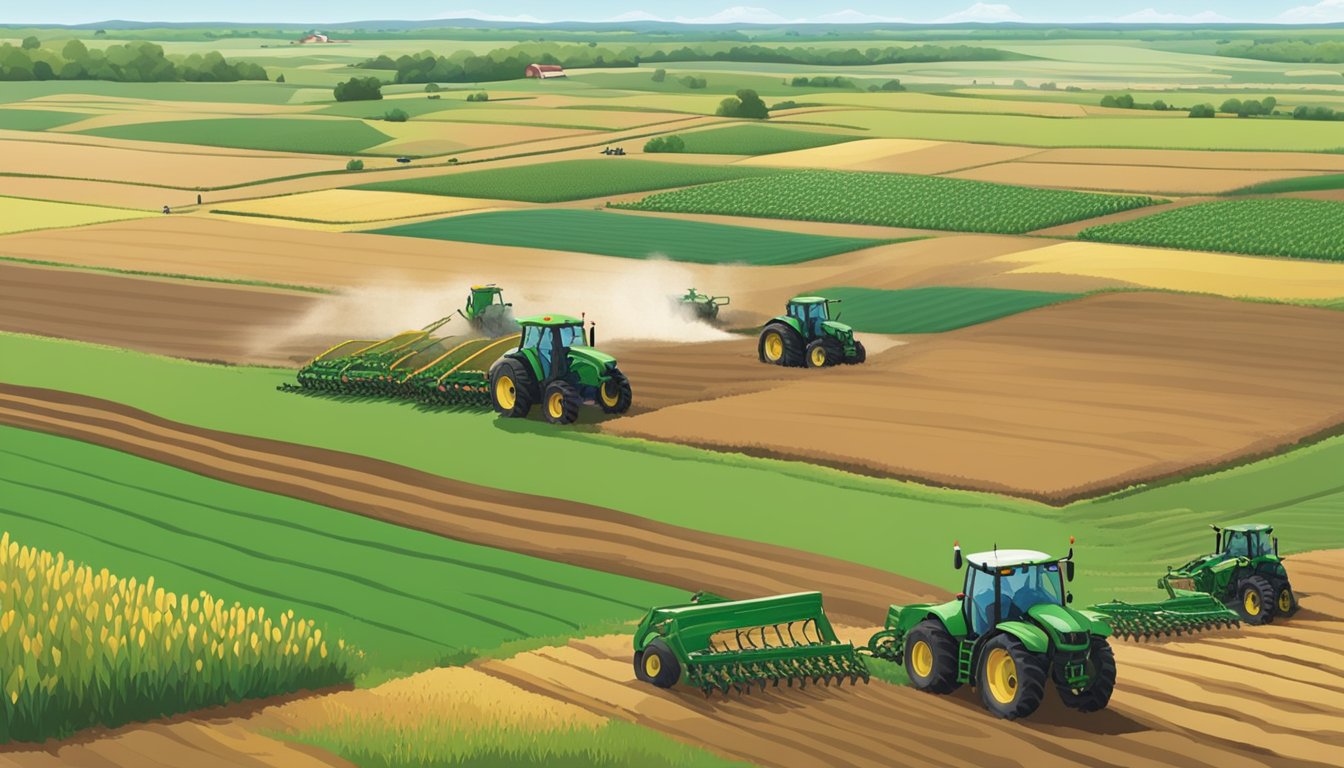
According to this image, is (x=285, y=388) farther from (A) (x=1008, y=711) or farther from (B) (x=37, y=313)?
(A) (x=1008, y=711)

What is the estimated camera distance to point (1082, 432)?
42469 millimetres

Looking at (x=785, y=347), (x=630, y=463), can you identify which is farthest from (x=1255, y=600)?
(x=785, y=347)

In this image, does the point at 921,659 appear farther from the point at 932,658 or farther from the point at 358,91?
the point at 358,91

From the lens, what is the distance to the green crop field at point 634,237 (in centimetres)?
8000

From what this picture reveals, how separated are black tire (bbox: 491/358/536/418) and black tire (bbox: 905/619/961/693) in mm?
21939

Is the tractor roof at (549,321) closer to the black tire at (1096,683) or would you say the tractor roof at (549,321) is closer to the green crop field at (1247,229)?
the black tire at (1096,683)

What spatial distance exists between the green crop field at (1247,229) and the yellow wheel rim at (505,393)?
1744 inches

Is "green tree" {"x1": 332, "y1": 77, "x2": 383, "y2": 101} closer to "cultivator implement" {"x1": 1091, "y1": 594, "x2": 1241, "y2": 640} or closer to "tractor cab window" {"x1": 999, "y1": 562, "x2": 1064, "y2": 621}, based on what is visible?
"cultivator implement" {"x1": 1091, "y1": 594, "x2": 1241, "y2": 640}

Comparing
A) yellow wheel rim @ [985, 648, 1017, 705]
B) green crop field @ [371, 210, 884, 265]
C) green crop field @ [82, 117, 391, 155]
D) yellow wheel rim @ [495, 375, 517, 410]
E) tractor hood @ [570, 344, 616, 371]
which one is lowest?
green crop field @ [82, 117, 391, 155]

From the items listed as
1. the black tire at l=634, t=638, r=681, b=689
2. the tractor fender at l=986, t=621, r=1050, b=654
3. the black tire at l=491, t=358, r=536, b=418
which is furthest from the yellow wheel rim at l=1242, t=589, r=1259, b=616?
the black tire at l=491, t=358, r=536, b=418

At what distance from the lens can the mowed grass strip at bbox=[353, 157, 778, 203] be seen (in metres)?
106

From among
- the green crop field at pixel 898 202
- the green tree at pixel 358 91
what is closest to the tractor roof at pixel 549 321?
the green crop field at pixel 898 202

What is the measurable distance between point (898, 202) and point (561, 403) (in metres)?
56.1

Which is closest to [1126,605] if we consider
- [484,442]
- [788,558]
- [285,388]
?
[788,558]
